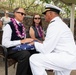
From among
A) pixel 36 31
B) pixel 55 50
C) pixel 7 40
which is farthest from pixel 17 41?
pixel 36 31

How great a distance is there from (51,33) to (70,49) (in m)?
0.39

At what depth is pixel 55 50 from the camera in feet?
13.1

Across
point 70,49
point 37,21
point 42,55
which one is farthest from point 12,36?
point 37,21

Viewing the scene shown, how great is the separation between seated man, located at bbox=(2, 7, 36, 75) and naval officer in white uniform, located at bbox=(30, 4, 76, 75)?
0.92ft

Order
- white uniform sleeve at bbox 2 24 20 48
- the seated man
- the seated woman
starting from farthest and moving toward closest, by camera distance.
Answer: the seated woman → white uniform sleeve at bbox 2 24 20 48 → the seated man

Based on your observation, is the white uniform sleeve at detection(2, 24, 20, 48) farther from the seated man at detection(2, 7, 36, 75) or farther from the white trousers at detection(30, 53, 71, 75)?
the white trousers at detection(30, 53, 71, 75)

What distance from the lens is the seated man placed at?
13.9 ft

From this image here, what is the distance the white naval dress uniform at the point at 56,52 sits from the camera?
3.88 meters

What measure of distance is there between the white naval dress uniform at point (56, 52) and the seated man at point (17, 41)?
0.92ft

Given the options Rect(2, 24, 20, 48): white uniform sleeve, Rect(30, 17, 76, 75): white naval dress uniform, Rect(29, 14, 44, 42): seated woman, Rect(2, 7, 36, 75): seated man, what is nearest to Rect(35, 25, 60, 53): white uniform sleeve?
Rect(30, 17, 76, 75): white naval dress uniform

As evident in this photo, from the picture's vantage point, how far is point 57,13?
4.06m

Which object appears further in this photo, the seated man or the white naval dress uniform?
the seated man

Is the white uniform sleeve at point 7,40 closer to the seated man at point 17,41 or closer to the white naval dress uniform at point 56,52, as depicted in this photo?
the seated man at point 17,41

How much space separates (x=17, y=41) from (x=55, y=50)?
0.73m
